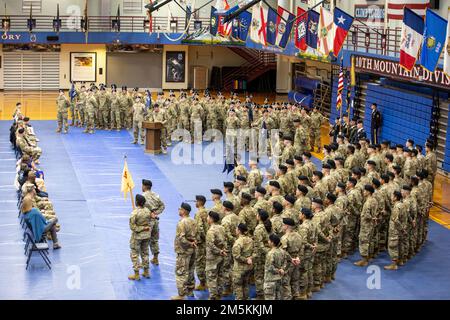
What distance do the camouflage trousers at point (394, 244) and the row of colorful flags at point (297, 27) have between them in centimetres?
974

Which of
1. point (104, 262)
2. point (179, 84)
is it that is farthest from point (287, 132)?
point (179, 84)

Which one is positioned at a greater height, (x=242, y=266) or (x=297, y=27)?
(x=297, y=27)

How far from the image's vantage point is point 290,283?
47.2 feet

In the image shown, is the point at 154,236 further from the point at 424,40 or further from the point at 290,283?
the point at 424,40

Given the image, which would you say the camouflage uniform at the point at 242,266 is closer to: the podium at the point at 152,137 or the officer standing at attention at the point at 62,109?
the podium at the point at 152,137

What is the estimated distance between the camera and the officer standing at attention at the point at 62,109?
1245 inches

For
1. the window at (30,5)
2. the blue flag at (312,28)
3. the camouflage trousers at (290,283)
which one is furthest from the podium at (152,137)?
the window at (30,5)

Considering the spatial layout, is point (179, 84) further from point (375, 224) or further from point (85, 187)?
point (375, 224)

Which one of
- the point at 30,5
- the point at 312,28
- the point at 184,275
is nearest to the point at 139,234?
the point at 184,275

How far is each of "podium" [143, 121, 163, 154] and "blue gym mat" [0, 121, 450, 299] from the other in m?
0.45

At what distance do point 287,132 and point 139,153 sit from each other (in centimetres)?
541

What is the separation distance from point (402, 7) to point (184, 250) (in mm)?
19139

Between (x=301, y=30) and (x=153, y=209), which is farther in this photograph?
(x=301, y=30)

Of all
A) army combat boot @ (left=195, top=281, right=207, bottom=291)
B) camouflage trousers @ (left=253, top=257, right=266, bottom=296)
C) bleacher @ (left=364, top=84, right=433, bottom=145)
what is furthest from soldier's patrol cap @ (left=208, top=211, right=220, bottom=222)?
bleacher @ (left=364, top=84, right=433, bottom=145)
